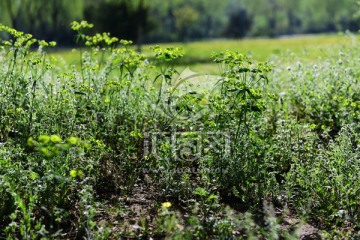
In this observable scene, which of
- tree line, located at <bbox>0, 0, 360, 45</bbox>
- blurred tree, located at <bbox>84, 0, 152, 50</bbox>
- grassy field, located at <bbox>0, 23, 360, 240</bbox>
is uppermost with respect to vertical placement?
tree line, located at <bbox>0, 0, 360, 45</bbox>

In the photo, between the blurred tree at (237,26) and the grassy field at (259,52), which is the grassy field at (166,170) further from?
the blurred tree at (237,26)

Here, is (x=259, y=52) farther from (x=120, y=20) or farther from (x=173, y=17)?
(x=173, y=17)

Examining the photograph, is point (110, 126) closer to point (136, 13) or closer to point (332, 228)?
point (332, 228)

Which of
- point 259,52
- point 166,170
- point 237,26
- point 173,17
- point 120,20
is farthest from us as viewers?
point 173,17

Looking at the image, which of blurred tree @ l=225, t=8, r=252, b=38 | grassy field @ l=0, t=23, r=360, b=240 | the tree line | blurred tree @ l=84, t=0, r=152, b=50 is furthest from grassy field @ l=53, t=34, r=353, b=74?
blurred tree @ l=225, t=8, r=252, b=38

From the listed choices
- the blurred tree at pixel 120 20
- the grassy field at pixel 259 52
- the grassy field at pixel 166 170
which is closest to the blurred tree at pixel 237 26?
the grassy field at pixel 259 52

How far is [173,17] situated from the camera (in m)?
85.1

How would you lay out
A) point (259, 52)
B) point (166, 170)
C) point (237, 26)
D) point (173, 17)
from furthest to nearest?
point (173, 17) < point (237, 26) < point (259, 52) < point (166, 170)

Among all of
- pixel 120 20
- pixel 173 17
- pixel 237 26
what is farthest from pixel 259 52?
pixel 173 17

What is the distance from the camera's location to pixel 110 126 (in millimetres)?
5141

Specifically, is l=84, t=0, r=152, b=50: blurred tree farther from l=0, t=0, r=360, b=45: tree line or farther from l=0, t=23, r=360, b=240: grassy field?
l=0, t=23, r=360, b=240: grassy field

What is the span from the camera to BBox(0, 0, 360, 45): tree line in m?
31.5

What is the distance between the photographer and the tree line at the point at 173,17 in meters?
31.5

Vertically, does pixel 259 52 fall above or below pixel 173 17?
below
